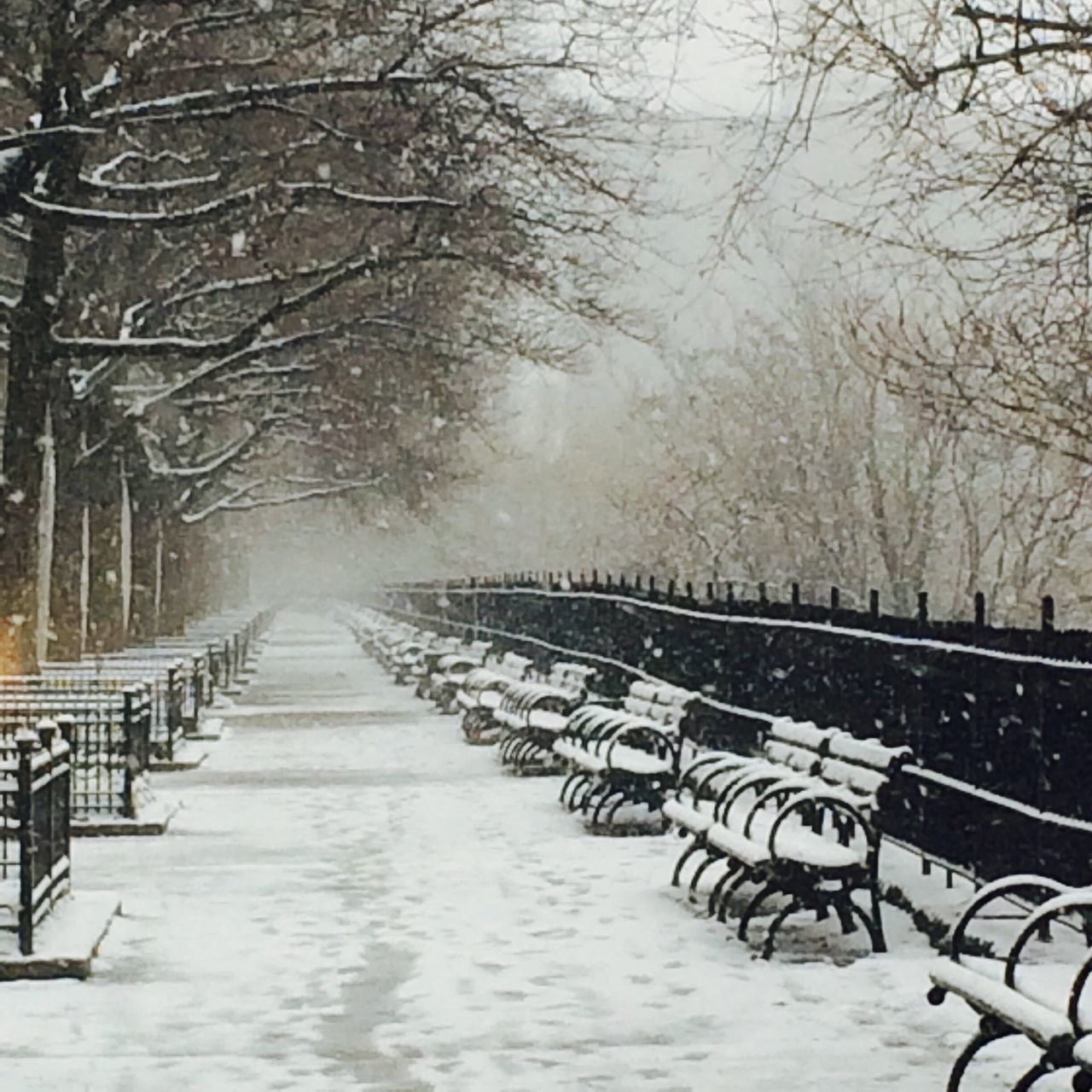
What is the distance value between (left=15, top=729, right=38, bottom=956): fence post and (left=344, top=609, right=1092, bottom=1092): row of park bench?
3.42m

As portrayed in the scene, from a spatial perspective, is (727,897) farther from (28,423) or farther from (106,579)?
(106,579)

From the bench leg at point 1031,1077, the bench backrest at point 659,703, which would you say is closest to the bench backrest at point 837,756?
the bench backrest at point 659,703

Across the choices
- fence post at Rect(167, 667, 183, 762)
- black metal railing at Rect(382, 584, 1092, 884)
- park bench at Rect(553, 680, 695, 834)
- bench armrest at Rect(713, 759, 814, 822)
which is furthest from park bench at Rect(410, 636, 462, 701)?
bench armrest at Rect(713, 759, 814, 822)

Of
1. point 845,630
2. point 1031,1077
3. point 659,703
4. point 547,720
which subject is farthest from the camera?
point 547,720

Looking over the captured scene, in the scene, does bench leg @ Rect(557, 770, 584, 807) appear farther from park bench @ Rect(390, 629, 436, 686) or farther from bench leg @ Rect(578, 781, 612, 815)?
park bench @ Rect(390, 629, 436, 686)

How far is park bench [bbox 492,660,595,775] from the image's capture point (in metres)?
21.3

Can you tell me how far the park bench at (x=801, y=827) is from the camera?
10828 mm

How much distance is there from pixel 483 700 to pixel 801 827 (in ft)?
43.5

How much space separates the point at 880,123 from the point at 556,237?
31.0ft

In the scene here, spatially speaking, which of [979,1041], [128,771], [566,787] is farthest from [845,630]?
[979,1041]

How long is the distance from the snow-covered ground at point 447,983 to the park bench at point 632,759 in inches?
18.0

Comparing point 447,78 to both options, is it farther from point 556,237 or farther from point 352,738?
point 352,738

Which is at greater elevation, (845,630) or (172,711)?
(845,630)

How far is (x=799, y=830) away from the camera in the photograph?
11.9 metres
